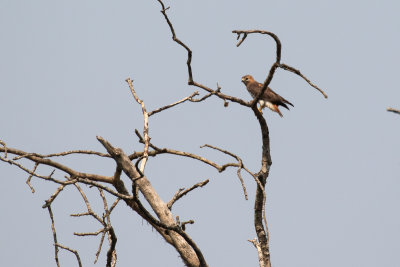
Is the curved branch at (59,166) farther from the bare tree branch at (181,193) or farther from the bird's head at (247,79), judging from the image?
the bird's head at (247,79)

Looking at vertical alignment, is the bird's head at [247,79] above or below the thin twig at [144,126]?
above

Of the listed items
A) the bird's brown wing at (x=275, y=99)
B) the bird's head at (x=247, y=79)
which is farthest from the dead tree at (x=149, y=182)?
the bird's head at (x=247, y=79)

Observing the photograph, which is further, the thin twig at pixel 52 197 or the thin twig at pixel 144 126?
the thin twig at pixel 52 197

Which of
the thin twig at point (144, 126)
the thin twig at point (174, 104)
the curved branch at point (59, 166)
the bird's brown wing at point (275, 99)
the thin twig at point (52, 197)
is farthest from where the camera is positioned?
the bird's brown wing at point (275, 99)

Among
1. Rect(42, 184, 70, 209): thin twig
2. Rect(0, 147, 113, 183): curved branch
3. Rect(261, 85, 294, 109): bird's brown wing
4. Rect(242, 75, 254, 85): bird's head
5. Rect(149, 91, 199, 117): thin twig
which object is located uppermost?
Rect(242, 75, 254, 85): bird's head

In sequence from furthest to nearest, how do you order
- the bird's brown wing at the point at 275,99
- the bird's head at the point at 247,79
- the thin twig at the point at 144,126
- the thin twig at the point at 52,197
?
1. the bird's head at the point at 247,79
2. the bird's brown wing at the point at 275,99
3. the thin twig at the point at 52,197
4. the thin twig at the point at 144,126

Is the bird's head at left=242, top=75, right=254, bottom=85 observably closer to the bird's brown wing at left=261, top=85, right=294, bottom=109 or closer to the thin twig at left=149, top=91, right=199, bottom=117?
the bird's brown wing at left=261, top=85, right=294, bottom=109

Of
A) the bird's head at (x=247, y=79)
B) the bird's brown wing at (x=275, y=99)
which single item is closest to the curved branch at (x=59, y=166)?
the bird's brown wing at (x=275, y=99)

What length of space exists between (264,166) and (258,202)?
0.33 m

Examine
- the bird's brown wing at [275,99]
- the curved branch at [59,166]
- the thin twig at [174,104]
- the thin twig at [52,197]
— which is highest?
the bird's brown wing at [275,99]

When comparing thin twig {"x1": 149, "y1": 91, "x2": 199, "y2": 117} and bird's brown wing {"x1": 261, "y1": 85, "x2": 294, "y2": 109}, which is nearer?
thin twig {"x1": 149, "y1": 91, "x2": 199, "y2": 117}

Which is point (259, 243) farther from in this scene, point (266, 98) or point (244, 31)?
point (266, 98)

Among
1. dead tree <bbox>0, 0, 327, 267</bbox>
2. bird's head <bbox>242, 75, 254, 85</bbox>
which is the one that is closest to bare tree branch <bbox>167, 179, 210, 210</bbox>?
dead tree <bbox>0, 0, 327, 267</bbox>

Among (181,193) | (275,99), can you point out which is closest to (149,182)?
(181,193)
